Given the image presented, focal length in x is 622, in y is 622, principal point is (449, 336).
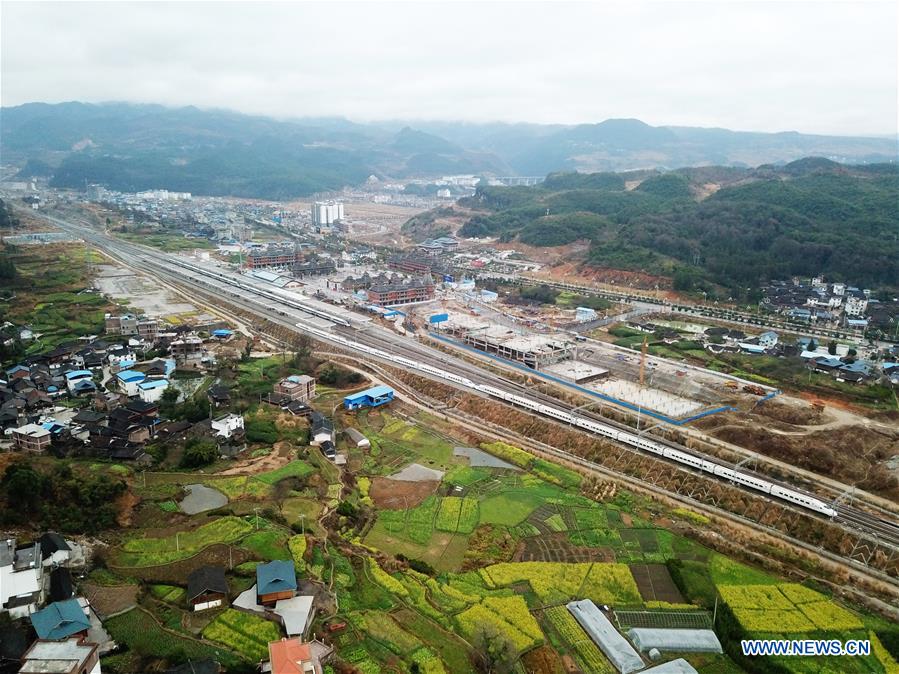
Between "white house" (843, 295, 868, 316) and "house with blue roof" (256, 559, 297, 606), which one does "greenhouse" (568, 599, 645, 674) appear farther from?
"white house" (843, 295, 868, 316)

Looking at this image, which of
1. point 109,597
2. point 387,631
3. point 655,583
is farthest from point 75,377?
point 655,583

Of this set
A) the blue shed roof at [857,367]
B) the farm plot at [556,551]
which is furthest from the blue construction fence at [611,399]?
the farm plot at [556,551]

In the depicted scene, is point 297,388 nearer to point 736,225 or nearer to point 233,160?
point 736,225

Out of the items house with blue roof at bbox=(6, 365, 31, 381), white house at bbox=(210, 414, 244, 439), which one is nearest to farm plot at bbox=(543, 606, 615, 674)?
white house at bbox=(210, 414, 244, 439)

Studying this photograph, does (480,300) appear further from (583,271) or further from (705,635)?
(705,635)

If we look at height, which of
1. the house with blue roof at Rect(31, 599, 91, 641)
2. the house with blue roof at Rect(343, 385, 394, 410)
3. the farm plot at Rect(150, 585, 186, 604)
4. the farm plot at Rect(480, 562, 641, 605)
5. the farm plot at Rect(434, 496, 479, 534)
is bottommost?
the farm plot at Rect(480, 562, 641, 605)

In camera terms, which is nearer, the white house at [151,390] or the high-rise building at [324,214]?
the white house at [151,390]

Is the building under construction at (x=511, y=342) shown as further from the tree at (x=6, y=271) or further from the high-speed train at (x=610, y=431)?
the tree at (x=6, y=271)
